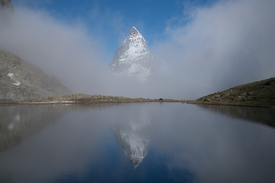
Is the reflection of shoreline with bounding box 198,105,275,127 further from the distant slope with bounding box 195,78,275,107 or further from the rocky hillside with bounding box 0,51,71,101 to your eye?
the rocky hillside with bounding box 0,51,71,101

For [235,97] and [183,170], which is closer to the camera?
[183,170]

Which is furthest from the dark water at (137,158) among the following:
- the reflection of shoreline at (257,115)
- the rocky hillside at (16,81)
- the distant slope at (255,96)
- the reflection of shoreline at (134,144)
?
the rocky hillside at (16,81)

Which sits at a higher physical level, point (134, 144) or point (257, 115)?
point (257, 115)

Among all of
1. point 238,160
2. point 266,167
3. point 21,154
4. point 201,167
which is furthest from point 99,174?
point 266,167

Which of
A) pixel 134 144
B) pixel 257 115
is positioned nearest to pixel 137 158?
pixel 134 144

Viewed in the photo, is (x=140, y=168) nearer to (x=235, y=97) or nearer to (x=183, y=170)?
(x=183, y=170)

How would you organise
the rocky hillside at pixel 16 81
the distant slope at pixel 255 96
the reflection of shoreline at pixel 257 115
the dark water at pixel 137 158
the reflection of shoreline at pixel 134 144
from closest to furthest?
the dark water at pixel 137 158, the reflection of shoreline at pixel 134 144, the reflection of shoreline at pixel 257 115, the distant slope at pixel 255 96, the rocky hillside at pixel 16 81

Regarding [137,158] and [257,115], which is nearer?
[137,158]

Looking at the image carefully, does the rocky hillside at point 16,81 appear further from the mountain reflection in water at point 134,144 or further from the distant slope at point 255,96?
the distant slope at point 255,96

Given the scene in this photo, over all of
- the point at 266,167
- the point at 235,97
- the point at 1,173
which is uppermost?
the point at 235,97

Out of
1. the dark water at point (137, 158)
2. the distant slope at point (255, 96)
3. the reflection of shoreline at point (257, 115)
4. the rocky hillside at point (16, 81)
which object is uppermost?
the rocky hillside at point (16, 81)

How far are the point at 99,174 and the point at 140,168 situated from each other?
7.52 feet

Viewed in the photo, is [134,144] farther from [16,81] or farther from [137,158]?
[16,81]

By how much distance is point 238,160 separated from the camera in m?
8.75
